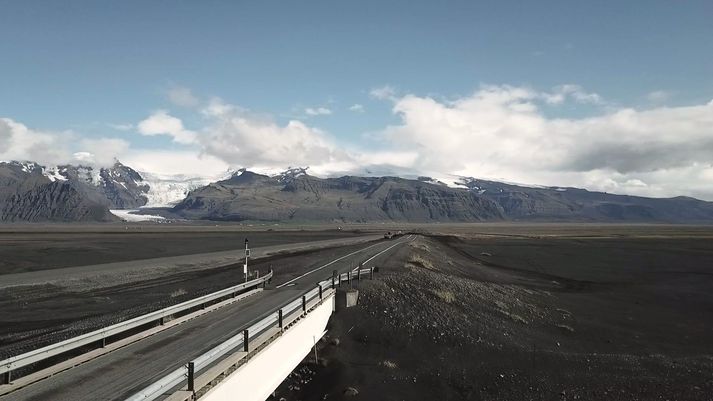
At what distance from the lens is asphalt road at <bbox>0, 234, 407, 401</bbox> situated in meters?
12.8

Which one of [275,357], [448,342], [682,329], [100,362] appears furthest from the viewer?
[682,329]

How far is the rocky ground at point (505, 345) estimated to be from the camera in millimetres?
21812

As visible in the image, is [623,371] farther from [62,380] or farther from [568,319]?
[62,380]

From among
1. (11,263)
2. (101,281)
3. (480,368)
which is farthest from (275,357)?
(11,263)

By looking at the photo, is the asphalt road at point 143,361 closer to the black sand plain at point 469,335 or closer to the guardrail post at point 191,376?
the guardrail post at point 191,376

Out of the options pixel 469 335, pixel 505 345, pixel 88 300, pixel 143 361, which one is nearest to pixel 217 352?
pixel 143 361

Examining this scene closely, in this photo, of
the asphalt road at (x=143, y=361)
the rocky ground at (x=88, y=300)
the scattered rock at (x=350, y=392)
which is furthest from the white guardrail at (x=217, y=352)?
the rocky ground at (x=88, y=300)

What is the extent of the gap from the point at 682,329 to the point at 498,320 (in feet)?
42.3

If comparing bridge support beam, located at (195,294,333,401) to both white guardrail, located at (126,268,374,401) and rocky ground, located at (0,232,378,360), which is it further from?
rocky ground, located at (0,232,378,360)

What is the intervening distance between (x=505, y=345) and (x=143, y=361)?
61.9ft

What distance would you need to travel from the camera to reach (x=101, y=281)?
40156 mm

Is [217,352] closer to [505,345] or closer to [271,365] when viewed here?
[271,365]

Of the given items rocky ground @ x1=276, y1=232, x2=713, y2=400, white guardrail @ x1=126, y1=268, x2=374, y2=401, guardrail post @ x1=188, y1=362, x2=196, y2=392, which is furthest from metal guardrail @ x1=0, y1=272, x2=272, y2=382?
rocky ground @ x1=276, y1=232, x2=713, y2=400

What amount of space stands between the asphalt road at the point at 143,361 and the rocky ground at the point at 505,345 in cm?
366
